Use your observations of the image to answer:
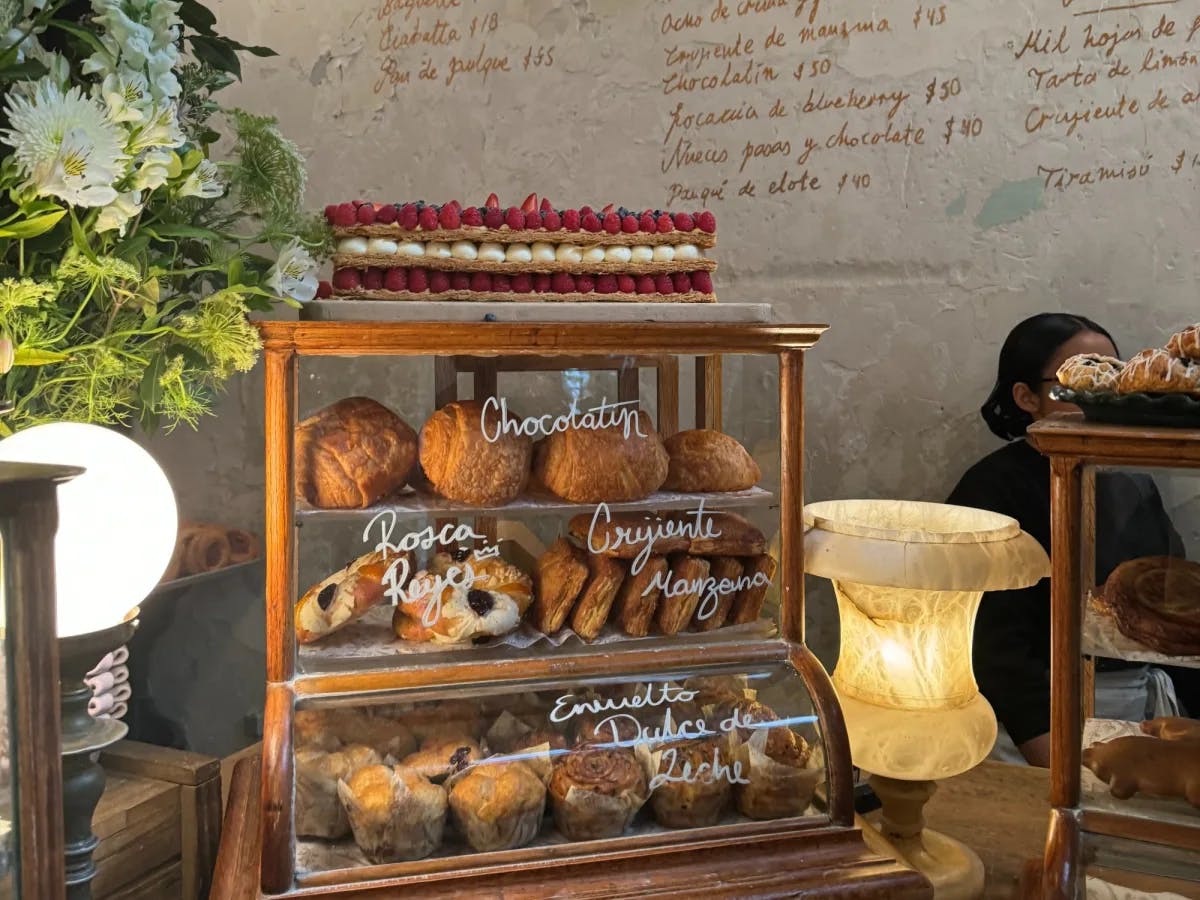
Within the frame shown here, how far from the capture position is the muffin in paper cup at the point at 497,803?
1404mm

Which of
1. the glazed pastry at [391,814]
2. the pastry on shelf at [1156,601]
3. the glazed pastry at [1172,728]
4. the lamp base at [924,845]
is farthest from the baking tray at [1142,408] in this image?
the glazed pastry at [391,814]

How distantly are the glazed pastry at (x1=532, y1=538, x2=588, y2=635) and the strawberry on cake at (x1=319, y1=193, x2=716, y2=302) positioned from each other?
0.41 m

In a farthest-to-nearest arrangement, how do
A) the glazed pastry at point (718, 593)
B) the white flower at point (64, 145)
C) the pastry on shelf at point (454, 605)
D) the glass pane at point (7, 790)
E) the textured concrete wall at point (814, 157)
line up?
the textured concrete wall at point (814, 157) → the glazed pastry at point (718, 593) → the pastry on shelf at point (454, 605) → the white flower at point (64, 145) → the glass pane at point (7, 790)

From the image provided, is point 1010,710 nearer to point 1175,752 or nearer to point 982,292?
point 1175,752

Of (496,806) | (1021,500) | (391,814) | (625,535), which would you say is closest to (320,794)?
(391,814)

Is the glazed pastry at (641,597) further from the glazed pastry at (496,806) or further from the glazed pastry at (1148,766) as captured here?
the glazed pastry at (1148,766)

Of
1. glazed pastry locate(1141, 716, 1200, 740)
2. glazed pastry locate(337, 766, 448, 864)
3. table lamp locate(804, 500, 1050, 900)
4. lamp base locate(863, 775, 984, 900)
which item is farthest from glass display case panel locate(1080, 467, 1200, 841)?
glazed pastry locate(337, 766, 448, 864)

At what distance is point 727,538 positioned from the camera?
1590mm

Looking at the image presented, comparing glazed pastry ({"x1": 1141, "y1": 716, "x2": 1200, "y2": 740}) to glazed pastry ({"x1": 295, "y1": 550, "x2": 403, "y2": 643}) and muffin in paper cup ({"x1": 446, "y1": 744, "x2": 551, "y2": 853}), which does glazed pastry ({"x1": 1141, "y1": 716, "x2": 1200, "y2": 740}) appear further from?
glazed pastry ({"x1": 295, "y1": 550, "x2": 403, "y2": 643})

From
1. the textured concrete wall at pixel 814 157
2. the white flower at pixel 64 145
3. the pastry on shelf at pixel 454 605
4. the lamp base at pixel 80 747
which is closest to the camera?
the white flower at pixel 64 145

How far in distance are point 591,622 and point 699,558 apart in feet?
0.67

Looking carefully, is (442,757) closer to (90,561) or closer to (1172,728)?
(90,561)

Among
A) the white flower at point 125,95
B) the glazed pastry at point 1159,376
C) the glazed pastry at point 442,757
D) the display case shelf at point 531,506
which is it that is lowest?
the glazed pastry at point 442,757

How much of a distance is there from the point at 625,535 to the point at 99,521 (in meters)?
0.74
